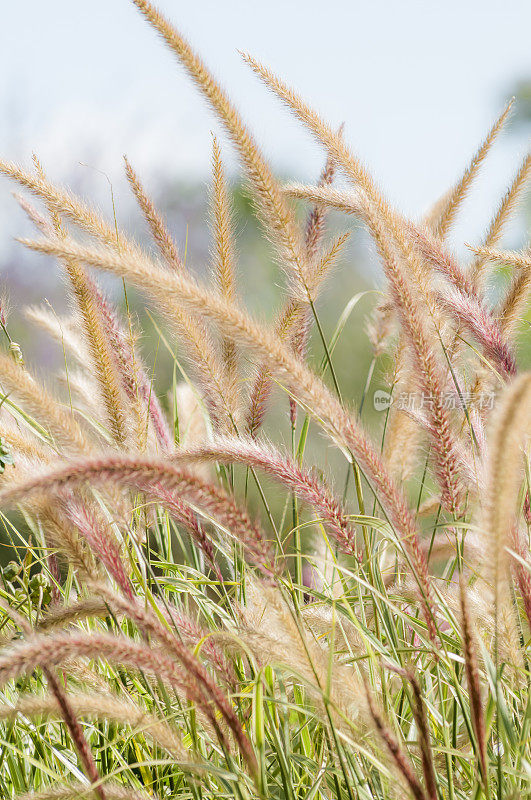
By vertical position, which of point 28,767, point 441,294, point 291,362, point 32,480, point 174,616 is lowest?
point 28,767

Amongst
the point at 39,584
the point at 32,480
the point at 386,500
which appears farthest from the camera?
the point at 39,584

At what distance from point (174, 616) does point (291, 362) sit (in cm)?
30

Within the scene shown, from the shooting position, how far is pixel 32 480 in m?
0.54

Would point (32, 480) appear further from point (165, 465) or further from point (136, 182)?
point (136, 182)

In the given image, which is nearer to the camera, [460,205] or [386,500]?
Answer: [386,500]

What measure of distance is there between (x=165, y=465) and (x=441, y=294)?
57cm

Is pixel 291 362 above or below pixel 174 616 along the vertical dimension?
above

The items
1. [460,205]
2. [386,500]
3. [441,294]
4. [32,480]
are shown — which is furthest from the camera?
[460,205]

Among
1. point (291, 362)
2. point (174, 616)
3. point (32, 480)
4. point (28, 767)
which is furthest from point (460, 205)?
point (28, 767)

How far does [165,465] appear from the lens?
0.58 m

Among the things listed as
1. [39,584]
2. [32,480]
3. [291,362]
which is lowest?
[39,584]

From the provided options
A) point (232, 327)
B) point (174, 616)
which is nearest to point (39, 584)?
point (174, 616)

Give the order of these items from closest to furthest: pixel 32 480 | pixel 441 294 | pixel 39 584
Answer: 1. pixel 32 480
2. pixel 441 294
3. pixel 39 584

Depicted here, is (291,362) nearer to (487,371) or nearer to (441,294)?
(441,294)
